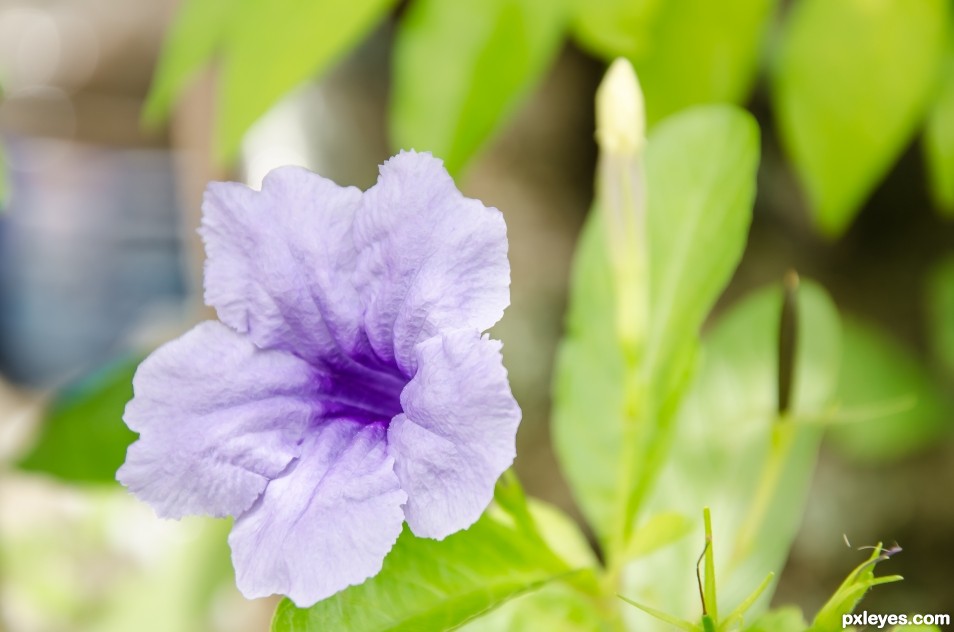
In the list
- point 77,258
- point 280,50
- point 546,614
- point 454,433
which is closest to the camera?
point 454,433

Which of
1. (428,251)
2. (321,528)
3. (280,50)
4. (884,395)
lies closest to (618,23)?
(280,50)

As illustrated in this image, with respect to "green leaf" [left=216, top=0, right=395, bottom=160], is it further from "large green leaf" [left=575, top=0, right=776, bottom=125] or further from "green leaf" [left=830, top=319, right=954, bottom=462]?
"green leaf" [left=830, top=319, right=954, bottom=462]

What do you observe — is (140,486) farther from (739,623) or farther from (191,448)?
(739,623)

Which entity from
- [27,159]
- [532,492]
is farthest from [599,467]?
[27,159]

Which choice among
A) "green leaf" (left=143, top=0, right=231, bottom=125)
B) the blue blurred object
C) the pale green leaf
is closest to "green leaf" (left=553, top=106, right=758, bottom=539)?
the pale green leaf

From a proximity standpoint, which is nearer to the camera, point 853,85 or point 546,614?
point 546,614

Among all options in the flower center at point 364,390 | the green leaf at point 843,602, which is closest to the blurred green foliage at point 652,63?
the flower center at point 364,390

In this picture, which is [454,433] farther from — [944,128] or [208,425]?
[944,128]
